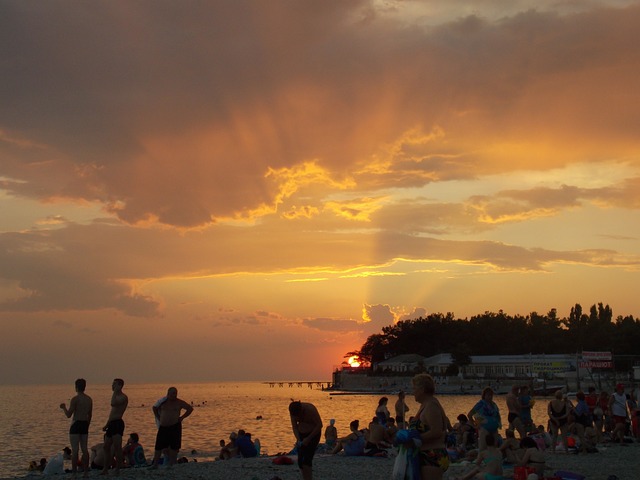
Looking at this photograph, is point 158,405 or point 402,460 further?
point 158,405

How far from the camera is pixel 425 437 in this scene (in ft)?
27.3

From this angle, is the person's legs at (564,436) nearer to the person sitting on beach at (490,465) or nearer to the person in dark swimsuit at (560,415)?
the person in dark swimsuit at (560,415)

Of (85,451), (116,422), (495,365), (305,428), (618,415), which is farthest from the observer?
(495,365)

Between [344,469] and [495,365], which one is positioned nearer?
[344,469]

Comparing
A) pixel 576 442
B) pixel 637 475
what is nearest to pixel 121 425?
pixel 637 475

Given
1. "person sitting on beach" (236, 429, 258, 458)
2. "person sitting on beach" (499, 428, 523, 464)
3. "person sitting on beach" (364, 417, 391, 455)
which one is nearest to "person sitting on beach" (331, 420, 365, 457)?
"person sitting on beach" (364, 417, 391, 455)

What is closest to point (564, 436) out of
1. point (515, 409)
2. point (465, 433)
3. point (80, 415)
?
point (515, 409)

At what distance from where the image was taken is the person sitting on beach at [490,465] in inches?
576

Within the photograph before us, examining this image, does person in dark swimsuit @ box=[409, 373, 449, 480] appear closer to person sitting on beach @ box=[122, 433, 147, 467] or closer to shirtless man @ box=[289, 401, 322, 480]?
shirtless man @ box=[289, 401, 322, 480]

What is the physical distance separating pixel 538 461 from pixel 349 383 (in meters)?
154

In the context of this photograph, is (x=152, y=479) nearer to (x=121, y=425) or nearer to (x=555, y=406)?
(x=121, y=425)

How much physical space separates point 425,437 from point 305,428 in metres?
3.83

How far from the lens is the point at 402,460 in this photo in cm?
834

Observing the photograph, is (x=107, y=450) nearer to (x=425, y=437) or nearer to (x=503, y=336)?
(x=425, y=437)
